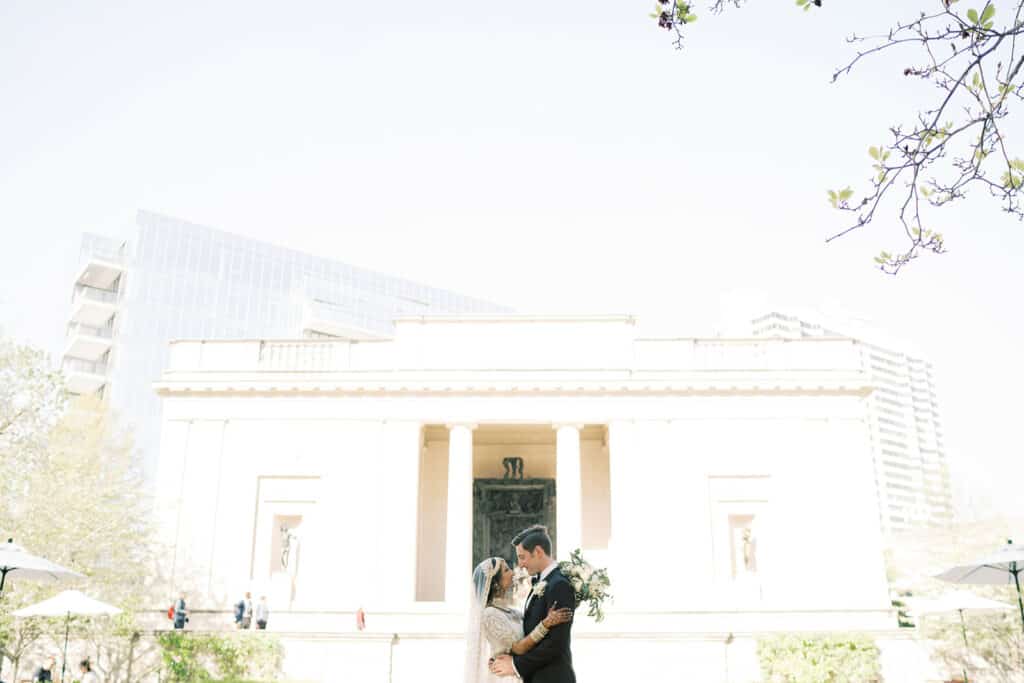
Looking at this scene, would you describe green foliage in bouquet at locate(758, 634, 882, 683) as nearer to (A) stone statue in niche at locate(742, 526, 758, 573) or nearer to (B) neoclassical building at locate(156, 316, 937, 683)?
(B) neoclassical building at locate(156, 316, 937, 683)

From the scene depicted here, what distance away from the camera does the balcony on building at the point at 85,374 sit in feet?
183

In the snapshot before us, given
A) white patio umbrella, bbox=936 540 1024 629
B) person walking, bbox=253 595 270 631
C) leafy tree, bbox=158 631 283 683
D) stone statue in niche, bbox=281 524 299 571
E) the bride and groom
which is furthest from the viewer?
stone statue in niche, bbox=281 524 299 571

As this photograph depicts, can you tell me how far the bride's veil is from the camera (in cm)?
666

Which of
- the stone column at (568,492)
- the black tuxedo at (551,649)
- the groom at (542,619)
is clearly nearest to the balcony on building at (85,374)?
the stone column at (568,492)

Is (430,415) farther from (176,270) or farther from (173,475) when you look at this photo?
(176,270)

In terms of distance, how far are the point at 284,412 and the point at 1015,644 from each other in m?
21.7

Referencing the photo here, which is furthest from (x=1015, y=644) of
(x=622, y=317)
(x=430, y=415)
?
(x=430, y=415)

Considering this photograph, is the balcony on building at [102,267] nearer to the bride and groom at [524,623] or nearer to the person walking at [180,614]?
the person walking at [180,614]

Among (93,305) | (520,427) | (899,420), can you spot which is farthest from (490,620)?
(899,420)

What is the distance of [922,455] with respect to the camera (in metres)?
185

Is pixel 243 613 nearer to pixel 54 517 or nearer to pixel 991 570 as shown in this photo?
pixel 54 517

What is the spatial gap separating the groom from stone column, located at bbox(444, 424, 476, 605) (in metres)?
20.2

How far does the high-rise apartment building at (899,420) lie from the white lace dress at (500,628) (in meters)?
155

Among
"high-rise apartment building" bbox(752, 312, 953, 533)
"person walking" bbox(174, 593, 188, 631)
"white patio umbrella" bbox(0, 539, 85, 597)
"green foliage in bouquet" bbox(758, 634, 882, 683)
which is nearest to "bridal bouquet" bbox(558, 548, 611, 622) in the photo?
"white patio umbrella" bbox(0, 539, 85, 597)
